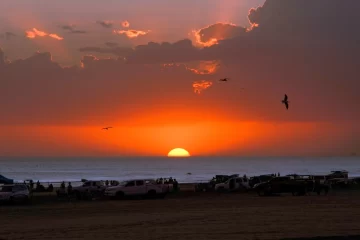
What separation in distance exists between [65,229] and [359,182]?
44112 mm

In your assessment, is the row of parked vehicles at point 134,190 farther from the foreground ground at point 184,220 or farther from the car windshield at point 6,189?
the car windshield at point 6,189

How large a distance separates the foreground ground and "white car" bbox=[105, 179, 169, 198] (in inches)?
190

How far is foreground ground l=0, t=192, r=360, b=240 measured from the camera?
22125mm

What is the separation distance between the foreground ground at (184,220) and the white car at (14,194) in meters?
1.83

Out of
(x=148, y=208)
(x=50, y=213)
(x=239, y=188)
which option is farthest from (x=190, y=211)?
(x=239, y=188)

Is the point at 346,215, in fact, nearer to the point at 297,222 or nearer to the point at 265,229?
the point at 297,222

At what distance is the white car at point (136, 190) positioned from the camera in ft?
143

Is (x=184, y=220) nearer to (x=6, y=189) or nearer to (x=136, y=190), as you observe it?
(x=136, y=190)

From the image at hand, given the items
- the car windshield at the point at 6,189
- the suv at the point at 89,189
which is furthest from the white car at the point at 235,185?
the car windshield at the point at 6,189

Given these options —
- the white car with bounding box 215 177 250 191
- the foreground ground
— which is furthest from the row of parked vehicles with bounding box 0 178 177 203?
the white car with bounding box 215 177 250 191

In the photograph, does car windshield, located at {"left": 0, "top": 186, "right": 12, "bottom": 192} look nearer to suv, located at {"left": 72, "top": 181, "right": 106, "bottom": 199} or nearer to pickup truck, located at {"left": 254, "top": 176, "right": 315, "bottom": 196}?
suv, located at {"left": 72, "top": 181, "right": 106, "bottom": 199}

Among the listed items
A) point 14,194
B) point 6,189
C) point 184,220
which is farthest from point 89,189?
point 184,220

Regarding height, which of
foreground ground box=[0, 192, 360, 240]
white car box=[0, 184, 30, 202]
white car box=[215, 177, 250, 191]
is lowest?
foreground ground box=[0, 192, 360, 240]

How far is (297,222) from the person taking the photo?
82.7 feet
